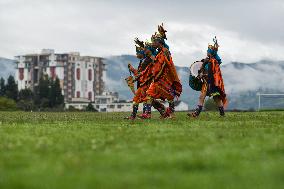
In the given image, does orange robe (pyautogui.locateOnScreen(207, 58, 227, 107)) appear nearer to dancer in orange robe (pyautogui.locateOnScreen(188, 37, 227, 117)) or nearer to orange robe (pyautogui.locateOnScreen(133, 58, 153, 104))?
dancer in orange robe (pyautogui.locateOnScreen(188, 37, 227, 117))

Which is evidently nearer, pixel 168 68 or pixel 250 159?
pixel 250 159

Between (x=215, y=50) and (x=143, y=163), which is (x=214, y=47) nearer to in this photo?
(x=215, y=50)

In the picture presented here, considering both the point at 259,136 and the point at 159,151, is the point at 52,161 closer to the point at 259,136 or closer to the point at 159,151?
the point at 159,151

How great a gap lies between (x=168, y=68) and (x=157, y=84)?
0.89 m

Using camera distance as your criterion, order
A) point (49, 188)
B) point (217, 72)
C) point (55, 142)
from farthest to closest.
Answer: point (217, 72), point (55, 142), point (49, 188)

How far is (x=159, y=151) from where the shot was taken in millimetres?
10461

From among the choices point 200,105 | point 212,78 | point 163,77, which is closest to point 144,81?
point 163,77

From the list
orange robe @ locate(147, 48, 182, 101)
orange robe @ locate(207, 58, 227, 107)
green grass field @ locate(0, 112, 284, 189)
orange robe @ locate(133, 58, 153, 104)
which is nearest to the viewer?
green grass field @ locate(0, 112, 284, 189)

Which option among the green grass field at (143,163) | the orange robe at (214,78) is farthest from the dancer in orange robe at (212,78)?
the green grass field at (143,163)

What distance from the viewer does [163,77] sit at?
28.3m

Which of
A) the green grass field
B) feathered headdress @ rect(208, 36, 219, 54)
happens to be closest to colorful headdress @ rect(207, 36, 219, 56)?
feathered headdress @ rect(208, 36, 219, 54)

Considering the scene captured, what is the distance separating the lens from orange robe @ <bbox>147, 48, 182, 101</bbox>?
2802 cm

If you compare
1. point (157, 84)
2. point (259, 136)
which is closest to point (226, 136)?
point (259, 136)

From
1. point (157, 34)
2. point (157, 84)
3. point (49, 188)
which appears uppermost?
point (157, 34)
